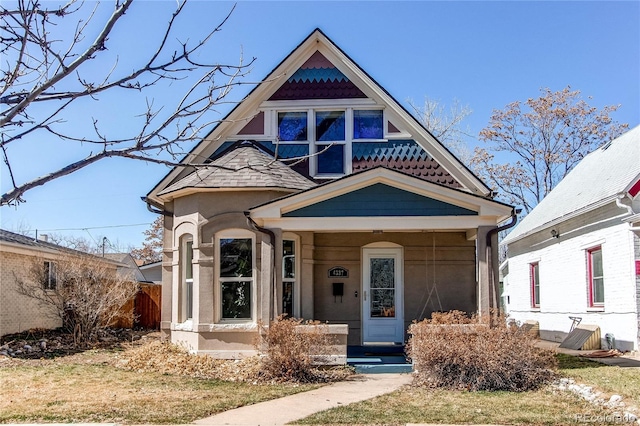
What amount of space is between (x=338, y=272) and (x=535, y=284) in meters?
9.64

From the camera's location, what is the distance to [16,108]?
13.0 ft

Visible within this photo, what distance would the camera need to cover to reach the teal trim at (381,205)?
1177 cm

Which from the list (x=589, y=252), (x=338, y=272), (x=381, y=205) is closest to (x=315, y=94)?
(x=381, y=205)

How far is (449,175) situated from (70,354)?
10.2m

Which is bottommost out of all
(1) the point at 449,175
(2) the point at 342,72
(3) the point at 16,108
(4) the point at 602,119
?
(3) the point at 16,108

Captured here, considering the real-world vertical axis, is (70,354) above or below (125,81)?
below

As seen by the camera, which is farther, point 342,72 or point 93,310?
point 93,310

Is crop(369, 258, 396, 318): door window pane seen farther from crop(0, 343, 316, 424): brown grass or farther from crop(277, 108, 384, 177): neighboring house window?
crop(0, 343, 316, 424): brown grass

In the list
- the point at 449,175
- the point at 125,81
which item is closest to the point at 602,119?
the point at 449,175

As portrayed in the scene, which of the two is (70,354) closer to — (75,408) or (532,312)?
(75,408)

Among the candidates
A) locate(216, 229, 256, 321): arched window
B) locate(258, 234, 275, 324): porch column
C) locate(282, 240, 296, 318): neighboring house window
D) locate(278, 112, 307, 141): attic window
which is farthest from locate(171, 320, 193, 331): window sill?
locate(278, 112, 307, 141): attic window

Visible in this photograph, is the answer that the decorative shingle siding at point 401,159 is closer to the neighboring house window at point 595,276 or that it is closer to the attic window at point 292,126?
the attic window at point 292,126

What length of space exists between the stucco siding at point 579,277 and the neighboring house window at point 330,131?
19.5 ft

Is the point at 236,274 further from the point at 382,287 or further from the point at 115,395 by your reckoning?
the point at 115,395
